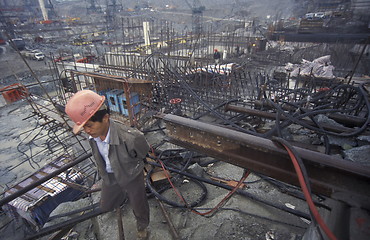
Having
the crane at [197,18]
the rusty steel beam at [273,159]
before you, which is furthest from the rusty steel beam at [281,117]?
the crane at [197,18]

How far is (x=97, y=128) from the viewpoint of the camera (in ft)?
7.12

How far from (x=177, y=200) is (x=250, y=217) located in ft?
4.15

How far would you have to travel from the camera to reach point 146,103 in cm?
803

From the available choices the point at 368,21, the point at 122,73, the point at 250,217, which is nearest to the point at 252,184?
the point at 250,217

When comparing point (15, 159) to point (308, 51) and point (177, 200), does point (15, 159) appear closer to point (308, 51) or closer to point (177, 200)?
point (177, 200)

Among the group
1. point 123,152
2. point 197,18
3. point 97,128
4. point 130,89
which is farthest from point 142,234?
point 197,18

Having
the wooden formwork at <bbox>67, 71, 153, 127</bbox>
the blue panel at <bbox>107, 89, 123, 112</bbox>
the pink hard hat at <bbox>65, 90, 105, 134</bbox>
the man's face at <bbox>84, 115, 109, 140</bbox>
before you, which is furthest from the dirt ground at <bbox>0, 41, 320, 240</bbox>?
the blue panel at <bbox>107, 89, 123, 112</bbox>

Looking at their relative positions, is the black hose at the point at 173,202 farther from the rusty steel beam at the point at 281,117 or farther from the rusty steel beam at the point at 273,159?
the rusty steel beam at the point at 281,117

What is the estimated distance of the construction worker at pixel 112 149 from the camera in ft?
6.66

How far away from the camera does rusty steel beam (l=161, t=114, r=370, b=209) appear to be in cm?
153

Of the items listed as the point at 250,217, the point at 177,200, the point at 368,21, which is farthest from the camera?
the point at 368,21

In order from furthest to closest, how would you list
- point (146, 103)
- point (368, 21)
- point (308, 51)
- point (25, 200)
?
point (368, 21) → point (308, 51) → point (146, 103) → point (25, 200)

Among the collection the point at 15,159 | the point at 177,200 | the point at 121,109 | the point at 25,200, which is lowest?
the point at 15,159

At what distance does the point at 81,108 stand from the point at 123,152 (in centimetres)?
69
